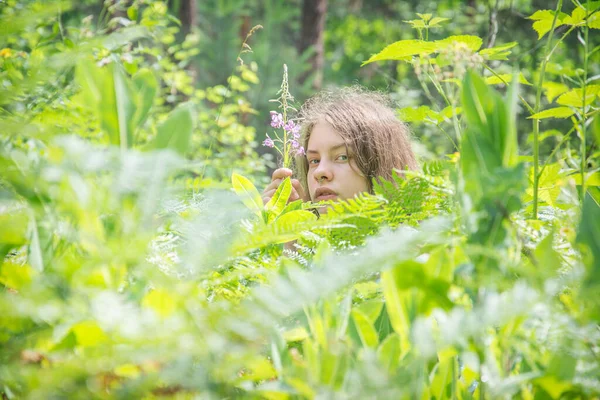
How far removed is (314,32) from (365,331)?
6.69 m

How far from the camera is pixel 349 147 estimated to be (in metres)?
1.92

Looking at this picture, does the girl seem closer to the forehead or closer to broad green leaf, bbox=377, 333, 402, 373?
the forehead

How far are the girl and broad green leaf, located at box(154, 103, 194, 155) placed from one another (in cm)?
112

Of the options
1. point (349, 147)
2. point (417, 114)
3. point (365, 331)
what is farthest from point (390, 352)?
point (349, 147)

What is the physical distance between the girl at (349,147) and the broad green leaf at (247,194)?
2.13ft

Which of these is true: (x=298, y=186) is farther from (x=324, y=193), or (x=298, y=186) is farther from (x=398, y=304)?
(x=398, y=304)

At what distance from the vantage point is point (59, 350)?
0.42m

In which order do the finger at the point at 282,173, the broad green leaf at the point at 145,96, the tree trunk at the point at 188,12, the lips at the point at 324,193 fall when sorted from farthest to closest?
the tree trunk at the point at 188,12, the lips at the point at 324,193, the finger at the point at 282,173, the broad green leaf at the point at 145,96

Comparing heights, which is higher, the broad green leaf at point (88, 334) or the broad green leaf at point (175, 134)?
the broad green leaf at point (175, 134)

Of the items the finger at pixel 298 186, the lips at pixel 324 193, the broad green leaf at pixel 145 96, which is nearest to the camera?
the broad green leaf at pixel 145 96

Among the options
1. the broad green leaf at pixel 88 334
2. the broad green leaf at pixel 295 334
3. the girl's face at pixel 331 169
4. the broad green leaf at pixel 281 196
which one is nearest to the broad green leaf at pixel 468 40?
the broad green leaf at pixel 281 196

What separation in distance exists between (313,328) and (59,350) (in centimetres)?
22

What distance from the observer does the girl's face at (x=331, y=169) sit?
1799 mm

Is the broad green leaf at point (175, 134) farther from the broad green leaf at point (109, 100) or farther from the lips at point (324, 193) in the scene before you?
the lips at point (324, 193)
